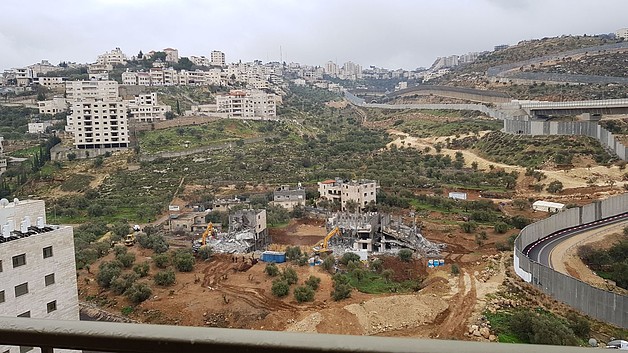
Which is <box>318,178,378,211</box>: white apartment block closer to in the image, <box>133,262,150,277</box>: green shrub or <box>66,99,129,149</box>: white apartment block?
<box>133,262,150,277</box>: green shrub

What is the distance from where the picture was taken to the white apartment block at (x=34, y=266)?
7.25 m

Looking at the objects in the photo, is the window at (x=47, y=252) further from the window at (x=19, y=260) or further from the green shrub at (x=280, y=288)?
the green shrub at (x=280, y=288)

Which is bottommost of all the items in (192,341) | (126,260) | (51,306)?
(126,260)

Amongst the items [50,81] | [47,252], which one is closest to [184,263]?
[47,252]

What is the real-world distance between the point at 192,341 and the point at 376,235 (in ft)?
51.5

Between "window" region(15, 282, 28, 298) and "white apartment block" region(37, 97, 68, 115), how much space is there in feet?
113

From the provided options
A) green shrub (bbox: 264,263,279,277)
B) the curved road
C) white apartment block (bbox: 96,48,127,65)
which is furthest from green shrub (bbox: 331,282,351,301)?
white apartment block (bbox: 96,48,127,65)

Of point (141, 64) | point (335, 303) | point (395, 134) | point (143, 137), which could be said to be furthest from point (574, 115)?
point (141, 64)

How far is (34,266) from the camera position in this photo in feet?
24.8

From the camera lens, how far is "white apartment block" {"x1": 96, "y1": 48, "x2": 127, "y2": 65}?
5762cm

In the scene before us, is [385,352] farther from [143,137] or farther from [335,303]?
[143,137]

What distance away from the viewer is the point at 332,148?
101ft

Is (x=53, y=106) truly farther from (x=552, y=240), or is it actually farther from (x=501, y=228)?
(x=552, y=240)

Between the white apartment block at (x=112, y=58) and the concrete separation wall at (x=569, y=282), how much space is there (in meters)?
Answer: 53.4
